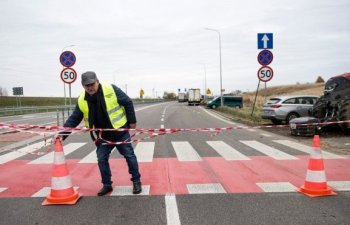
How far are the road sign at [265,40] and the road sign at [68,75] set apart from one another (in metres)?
8.56

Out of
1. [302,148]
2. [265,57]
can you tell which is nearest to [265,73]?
[265,57]

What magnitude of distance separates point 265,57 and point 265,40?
787 millimetres

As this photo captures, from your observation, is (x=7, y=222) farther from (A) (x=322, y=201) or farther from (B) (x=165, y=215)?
(A) (x=322, y=201)

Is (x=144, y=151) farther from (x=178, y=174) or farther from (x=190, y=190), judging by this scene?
(x=190, y=190)

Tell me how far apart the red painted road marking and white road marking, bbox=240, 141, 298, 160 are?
38 cm

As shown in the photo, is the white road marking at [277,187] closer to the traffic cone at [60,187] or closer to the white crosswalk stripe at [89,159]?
the traffic cone at [60,187]

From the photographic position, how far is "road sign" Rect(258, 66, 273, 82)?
1908cm

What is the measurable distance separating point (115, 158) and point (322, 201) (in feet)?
16.9

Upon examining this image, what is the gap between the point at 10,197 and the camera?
6.08m

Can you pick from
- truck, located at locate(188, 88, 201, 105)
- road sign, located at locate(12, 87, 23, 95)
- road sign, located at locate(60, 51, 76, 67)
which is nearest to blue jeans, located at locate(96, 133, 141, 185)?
road sign, located at locate(60, 51, 76, 67)

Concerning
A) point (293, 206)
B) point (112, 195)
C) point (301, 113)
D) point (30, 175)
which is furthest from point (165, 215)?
point (301, 113)

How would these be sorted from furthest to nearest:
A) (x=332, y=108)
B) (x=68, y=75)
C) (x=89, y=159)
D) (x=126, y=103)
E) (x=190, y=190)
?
(x=68, y=75) → (x=332, y=108) → (x=89, y=159) → (x=190, y=190) → (x=126, y=103)

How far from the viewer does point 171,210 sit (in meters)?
5.32

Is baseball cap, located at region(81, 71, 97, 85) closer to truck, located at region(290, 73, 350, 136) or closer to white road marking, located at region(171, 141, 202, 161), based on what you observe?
white road marking, located at region(171, 141, 202, 161)
